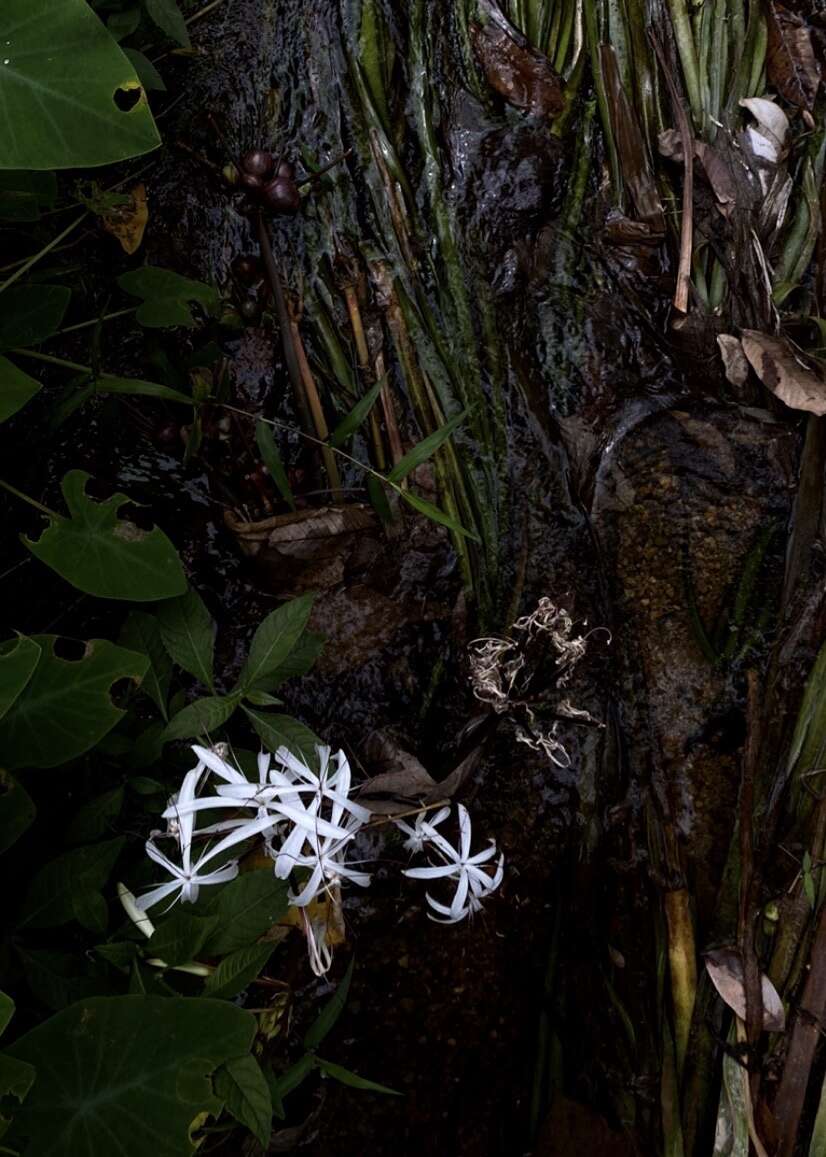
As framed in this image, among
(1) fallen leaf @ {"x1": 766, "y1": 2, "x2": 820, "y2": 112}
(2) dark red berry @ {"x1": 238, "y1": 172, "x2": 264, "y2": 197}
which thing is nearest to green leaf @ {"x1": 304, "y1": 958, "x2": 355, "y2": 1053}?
(2) dark red berry @ {"x1": 238, "y1": 172, "x2": 264, "y2": 197}

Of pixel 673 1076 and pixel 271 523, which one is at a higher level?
pixel 271 523

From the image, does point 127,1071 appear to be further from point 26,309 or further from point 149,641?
point 26,309

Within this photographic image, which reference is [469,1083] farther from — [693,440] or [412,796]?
[693,440]

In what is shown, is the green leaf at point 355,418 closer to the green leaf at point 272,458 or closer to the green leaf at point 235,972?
the green leaf at point 272,458

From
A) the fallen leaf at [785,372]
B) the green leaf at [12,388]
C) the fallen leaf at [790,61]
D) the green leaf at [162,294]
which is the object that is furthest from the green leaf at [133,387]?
the fallen leaf at [790,61]

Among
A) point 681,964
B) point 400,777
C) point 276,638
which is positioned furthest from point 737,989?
point 276,638

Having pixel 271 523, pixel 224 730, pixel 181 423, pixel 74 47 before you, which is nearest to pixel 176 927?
pixel 224 730
